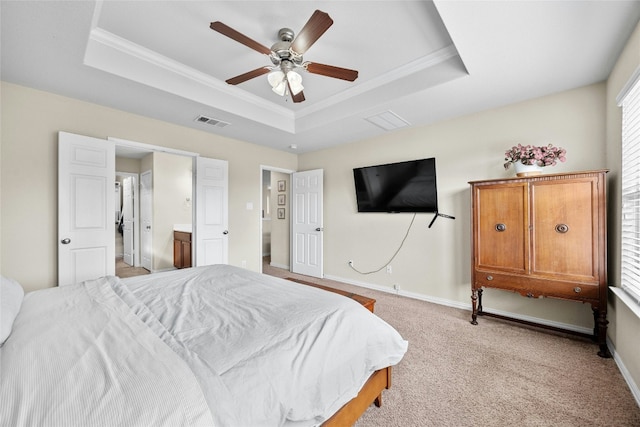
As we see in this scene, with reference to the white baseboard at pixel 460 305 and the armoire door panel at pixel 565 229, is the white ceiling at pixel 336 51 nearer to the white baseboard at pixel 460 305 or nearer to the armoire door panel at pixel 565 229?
the armoire door panel at pixel 565 229

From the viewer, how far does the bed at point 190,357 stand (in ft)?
2.39

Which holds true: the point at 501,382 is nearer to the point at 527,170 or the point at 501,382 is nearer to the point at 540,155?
the point at 527,170

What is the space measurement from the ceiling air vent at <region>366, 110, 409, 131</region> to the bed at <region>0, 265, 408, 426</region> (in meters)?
2.44

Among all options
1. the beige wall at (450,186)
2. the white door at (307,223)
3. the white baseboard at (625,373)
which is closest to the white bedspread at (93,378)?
the white baseboard at (625,373)

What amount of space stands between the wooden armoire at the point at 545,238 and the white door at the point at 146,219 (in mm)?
5517

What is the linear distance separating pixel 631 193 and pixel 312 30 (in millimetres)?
2497

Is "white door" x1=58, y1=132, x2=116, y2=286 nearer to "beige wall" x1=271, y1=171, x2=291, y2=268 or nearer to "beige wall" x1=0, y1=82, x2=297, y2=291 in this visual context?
"beige wall" x1=0, y1=82, x2=297, y2=291

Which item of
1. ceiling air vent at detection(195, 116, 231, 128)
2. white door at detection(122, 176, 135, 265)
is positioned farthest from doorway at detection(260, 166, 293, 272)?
white door at detection(122, 176, 135, 265)

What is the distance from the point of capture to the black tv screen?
3605 millimetres

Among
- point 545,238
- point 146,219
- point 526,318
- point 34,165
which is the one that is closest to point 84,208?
point 34,165

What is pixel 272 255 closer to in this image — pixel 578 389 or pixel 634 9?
pixel 578 389

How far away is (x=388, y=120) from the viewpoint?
3469mm

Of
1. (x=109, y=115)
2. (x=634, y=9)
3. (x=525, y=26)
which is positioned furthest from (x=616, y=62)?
(x=109, y=115)

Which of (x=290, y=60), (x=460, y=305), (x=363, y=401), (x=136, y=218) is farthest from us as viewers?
(x=136, y=218)
